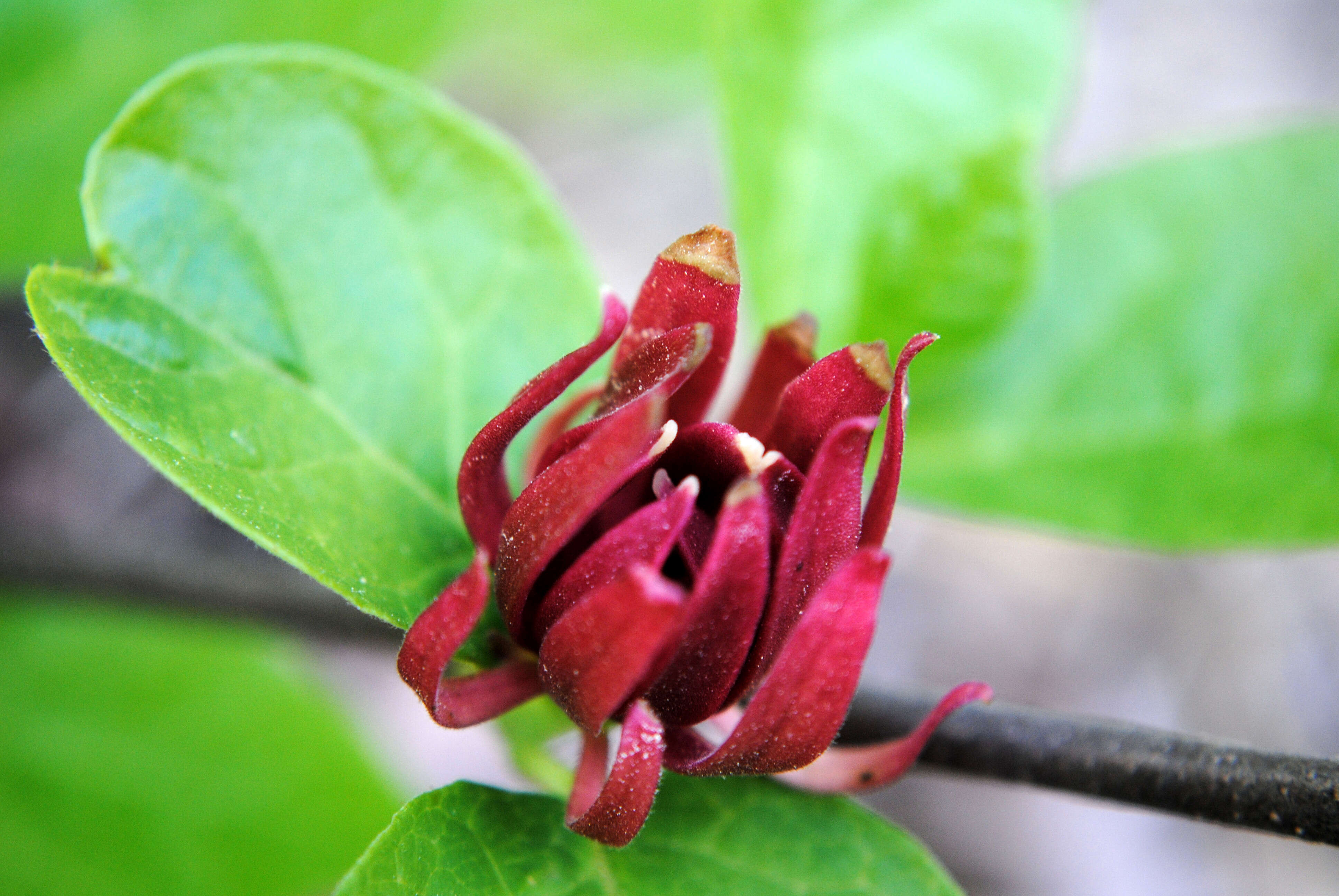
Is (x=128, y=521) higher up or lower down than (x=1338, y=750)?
higher up

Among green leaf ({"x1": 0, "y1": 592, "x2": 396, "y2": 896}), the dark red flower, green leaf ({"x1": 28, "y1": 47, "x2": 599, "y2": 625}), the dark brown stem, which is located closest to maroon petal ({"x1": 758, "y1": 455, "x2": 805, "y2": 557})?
the dark red flower

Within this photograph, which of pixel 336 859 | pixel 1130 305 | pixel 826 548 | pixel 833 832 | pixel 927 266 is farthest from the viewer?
pixel 336 859

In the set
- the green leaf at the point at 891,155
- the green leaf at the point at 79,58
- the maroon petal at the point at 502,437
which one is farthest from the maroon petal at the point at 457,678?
the green leaf at the point at 79,58

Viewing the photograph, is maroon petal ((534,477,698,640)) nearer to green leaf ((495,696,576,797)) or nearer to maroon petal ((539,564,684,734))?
maroon petal ((539,564,684,734))

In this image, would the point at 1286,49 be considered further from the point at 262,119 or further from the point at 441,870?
the point at 441,870

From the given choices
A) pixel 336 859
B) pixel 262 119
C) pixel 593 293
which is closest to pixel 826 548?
pixel 593 293

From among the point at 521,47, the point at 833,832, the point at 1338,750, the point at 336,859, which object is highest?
the point at 521,47

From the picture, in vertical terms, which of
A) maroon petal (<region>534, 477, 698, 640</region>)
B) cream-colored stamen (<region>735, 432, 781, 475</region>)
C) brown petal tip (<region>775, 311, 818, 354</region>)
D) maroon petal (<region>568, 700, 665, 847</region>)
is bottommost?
maroon petal (<region>568, 700, 665, 847</region>)
